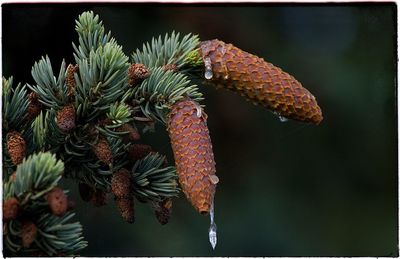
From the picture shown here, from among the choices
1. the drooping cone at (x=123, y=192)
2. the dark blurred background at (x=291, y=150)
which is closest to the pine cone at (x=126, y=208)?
the drooping cone at (x=123, y=192)

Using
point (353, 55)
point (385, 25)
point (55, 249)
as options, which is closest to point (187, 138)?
point (55, 249)

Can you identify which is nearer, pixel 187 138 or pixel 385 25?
pixel 187 138

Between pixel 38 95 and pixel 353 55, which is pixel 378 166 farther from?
pixel 38 95

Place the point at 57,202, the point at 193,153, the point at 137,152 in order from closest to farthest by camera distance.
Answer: the point at 57,202
the point at 193,153
the point at 137,152

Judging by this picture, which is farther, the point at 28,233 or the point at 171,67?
the point at 171,67

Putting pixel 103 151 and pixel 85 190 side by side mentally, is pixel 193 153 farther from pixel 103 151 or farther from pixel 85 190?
pixel 85 190

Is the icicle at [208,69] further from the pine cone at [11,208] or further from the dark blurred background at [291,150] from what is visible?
the dark blurred background at [291,150]

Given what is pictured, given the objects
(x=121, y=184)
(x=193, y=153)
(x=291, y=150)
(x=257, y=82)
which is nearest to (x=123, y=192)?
(x=121, y=184)
